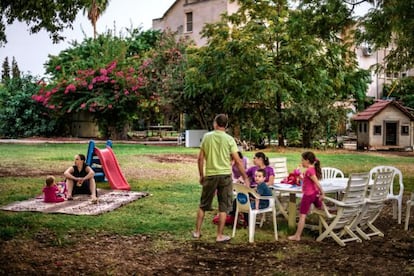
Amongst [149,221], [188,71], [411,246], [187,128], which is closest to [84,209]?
[149,221]

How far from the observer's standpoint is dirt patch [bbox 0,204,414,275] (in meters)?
5.90

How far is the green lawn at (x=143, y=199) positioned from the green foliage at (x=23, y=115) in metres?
14.7

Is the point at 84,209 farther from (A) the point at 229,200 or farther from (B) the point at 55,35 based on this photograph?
(B) the point at 55,35

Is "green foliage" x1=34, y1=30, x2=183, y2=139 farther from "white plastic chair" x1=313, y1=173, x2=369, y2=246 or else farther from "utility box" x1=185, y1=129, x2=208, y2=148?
"white plastic chair" x1=313, y1=173, x2=369, y2=246

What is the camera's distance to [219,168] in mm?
7117

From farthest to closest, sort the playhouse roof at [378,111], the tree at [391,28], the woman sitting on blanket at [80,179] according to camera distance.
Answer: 1. the playhouse roof at [378,111]
2. the woman sitting on blanket at [80,179]
3. the tree at [391,28]

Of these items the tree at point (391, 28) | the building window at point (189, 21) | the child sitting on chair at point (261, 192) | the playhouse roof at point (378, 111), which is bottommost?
the child sitting on chair at point (261, 192)

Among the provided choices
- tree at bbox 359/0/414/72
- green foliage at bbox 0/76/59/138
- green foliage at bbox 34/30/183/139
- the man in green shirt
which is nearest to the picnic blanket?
the man in green shirt

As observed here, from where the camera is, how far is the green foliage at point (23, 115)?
34.7 m

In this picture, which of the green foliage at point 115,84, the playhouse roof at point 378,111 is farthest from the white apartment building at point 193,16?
the playhouse roof at point 378,111

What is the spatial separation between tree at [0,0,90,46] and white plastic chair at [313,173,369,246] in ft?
19.7

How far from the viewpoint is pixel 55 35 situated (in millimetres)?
11047

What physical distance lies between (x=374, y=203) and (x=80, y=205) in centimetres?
525

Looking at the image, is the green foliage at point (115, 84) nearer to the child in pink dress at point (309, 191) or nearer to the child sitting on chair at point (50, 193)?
the child sitting on chair at point (50, 193)
